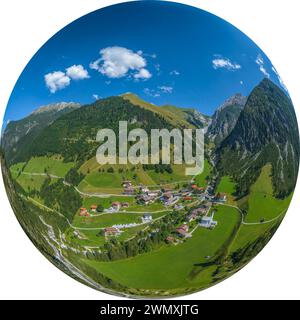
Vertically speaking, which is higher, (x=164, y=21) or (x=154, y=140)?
(x=164, y=21)

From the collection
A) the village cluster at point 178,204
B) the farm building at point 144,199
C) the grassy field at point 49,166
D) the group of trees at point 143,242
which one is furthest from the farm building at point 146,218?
the grassy field at point 49,166

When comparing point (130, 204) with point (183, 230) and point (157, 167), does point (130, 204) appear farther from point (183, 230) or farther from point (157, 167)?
point (183, 230)

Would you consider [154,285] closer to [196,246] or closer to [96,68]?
[196,246]

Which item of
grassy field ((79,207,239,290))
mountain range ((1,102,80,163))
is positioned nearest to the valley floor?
grassy field ((79,207,239,290))

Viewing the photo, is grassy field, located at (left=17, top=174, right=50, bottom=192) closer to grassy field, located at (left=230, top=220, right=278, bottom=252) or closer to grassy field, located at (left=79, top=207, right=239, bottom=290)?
grassy field, located at (left=79, top=207, right=239, bottom=290)

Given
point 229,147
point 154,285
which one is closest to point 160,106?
point 229,147

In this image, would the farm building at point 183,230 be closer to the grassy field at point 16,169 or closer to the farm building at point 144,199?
the farm building at point 144,199
